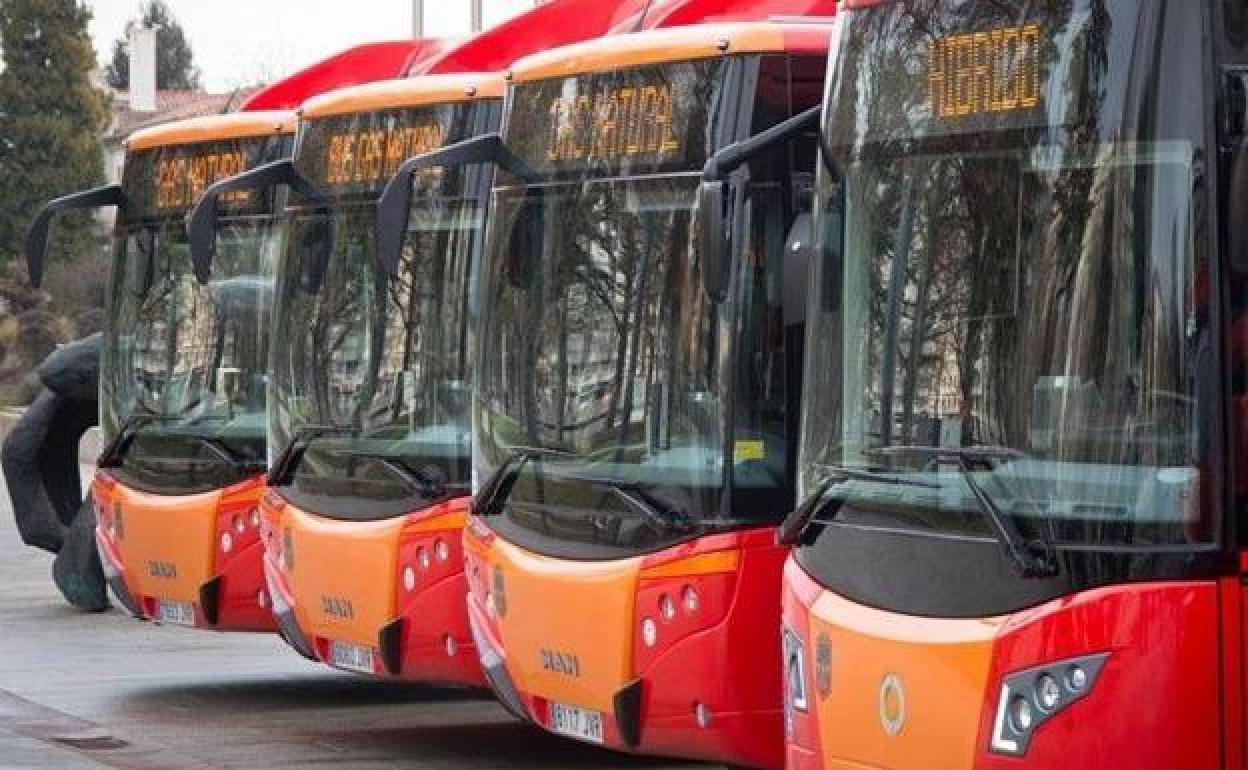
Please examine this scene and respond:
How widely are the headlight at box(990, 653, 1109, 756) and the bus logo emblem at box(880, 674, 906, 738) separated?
1.45 feet

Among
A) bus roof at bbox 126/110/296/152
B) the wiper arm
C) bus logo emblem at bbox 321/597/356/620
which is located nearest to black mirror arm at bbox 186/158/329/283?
bus roof at bbox 126/110/296/152

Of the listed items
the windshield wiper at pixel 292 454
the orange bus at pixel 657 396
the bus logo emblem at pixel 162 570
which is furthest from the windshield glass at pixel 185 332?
the orange bus at pixel 657 396

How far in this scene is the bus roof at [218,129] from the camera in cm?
1661

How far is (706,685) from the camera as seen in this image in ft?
34.9

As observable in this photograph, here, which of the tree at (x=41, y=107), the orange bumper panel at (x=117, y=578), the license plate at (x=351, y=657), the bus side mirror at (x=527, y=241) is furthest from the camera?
the tree at (x=41, y=107)

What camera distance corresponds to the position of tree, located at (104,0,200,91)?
12044 cm

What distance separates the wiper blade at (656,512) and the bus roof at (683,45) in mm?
1576

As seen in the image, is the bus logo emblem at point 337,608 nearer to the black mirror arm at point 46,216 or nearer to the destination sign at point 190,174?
the black mirror arm at point 46,216

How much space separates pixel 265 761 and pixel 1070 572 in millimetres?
6483

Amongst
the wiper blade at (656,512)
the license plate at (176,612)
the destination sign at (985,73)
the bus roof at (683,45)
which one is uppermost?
the bus roof at (683,45)

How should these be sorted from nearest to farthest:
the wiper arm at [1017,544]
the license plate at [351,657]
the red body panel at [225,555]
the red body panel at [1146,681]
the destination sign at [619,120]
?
A: the red body panel at [1146,681] < the wiper arm at [1017,544] < the destination sign at [619,120] < the license plate at [351,657] < the red body panel at [225,555]

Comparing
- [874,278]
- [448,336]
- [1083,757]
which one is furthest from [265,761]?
[1083,757]

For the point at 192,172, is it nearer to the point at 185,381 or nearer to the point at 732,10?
the point at 185,381

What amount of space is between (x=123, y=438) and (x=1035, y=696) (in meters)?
9.80
